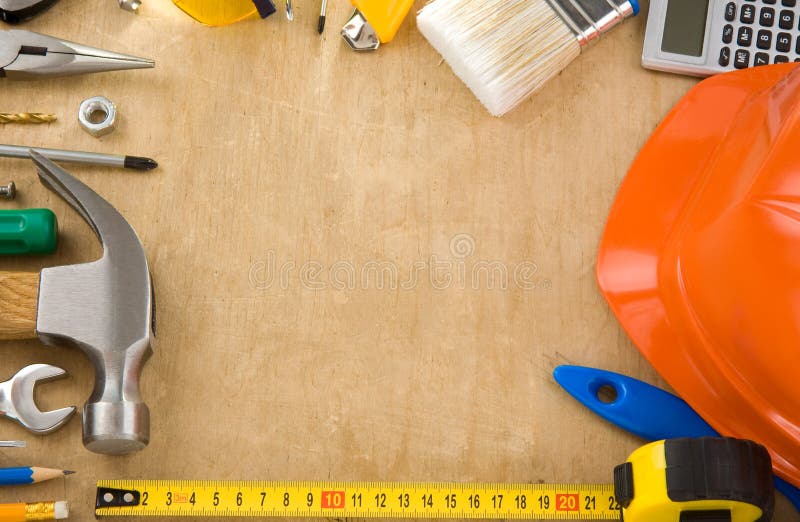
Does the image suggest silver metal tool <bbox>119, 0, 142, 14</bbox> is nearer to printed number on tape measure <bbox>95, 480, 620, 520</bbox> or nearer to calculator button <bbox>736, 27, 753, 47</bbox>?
printed number on tape measure <bbox>95, 480, 620, 520</bbox>

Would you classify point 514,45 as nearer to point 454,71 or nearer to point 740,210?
point 454,71

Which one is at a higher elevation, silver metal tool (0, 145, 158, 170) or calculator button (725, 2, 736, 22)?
calculator button (725, 2, 736, 22)

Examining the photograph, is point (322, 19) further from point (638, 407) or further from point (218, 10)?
point (638, 407)

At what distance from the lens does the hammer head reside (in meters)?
0.79

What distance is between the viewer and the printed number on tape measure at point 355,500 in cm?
83

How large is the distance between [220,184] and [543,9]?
480 mm

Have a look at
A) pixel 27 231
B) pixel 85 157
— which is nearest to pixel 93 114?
pixel 85 157

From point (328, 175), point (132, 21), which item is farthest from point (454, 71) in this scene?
point (132, 21)

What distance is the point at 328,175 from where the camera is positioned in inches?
37.6

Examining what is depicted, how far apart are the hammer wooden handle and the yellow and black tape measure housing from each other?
690 millimetres

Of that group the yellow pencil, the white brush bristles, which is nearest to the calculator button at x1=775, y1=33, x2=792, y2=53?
the white brush bristles

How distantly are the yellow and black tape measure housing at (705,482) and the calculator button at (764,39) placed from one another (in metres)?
0.55

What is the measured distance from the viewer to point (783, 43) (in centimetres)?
99

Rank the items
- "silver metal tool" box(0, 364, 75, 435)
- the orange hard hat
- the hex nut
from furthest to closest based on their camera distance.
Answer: the hex nut, "silver metal tool" box(0, 364, 75, 435), the orange hard hat
